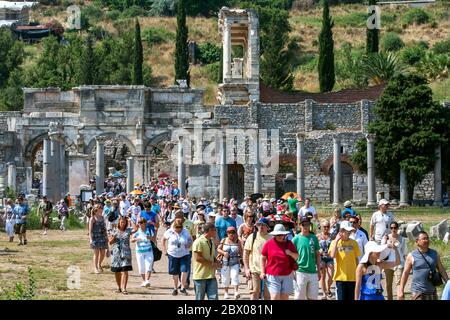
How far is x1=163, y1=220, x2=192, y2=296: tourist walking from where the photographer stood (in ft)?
71.8

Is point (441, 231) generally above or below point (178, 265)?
above

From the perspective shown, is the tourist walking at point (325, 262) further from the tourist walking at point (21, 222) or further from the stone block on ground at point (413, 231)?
the tourist walking at point (21, 222)

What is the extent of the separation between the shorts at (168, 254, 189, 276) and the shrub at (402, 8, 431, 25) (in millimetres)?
86838

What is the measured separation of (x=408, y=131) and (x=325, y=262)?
32.4 meters

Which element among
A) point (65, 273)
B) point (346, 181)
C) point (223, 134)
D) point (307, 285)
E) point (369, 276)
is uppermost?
point (223, 134)

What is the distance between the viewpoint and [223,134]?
55.4m

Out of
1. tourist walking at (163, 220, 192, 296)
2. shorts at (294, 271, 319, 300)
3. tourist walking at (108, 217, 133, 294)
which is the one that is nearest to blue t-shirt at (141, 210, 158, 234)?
tourist walking at (108, 217, 133, 294)

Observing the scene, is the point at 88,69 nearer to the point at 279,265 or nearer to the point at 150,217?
the point at 150,217

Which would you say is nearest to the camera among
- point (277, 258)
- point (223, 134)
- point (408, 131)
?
point (277, 258)

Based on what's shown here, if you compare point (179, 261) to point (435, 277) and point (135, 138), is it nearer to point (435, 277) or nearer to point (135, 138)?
point (435, 277)

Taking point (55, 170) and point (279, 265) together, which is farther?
point (55, 170)

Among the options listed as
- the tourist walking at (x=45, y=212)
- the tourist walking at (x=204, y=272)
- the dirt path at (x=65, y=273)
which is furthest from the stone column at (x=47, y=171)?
the tourist walking at (x=204, y=272)

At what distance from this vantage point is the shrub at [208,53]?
100m

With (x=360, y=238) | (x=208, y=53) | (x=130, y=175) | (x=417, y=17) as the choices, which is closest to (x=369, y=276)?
(x=360, y=238)
